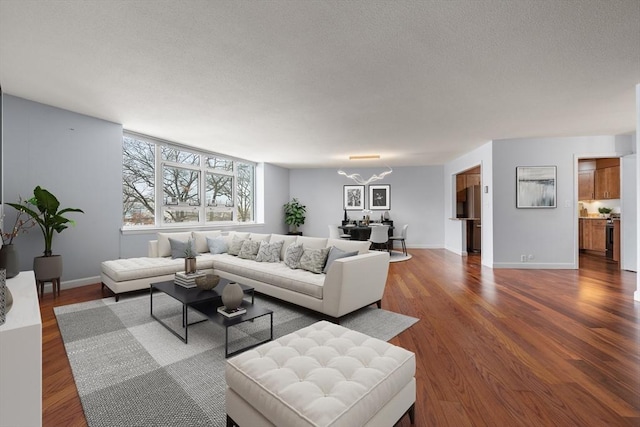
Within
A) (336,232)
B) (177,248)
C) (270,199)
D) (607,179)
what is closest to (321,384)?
(177,248)

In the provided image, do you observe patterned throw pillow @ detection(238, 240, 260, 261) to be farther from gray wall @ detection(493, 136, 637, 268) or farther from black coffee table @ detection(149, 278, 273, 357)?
gray wall @ detection(493, 136, 637, 268)

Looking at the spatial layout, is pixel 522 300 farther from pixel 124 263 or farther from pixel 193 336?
pixel 124 263

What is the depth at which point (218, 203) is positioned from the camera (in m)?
7.03

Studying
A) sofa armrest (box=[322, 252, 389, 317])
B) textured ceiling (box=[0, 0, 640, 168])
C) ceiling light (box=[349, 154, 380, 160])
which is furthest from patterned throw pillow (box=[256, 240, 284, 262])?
ceiling light (box=[349, 154, 380, 160])

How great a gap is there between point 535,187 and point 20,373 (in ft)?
23.0

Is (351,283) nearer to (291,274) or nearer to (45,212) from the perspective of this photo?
(291,274)

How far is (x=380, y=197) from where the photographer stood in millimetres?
9008

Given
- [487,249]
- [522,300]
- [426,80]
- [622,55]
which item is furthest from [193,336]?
[487,249]

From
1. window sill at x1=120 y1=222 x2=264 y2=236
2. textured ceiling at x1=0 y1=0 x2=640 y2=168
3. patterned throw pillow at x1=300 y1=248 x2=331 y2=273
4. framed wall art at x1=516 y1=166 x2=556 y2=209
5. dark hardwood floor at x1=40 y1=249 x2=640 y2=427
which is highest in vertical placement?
textured ceiling at x1=0 y1=0 x2=640 y2=168

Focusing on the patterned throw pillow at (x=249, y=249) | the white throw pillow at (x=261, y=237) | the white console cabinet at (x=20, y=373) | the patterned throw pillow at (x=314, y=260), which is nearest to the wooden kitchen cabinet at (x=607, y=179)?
the patterned throw pillow at (x=314, y=260)

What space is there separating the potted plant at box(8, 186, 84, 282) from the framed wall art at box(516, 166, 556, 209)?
7.48 meters

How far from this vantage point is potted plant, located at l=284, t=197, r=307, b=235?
29.3 feet

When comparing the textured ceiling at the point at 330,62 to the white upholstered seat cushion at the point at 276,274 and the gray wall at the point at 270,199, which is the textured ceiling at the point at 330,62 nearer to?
the white upholstered seat cushion at the point at 276,274

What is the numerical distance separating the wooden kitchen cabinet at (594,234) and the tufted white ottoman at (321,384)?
332 inches
